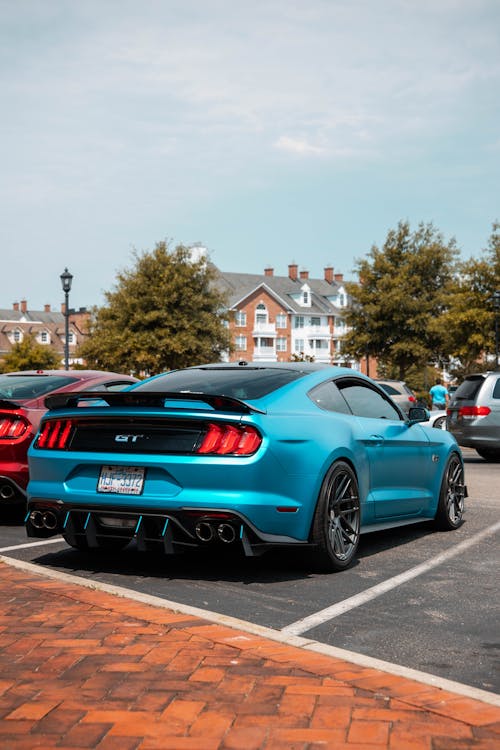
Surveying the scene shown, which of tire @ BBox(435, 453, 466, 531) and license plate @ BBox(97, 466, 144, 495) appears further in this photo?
tire @ BBox(435, 453, 466, 531)

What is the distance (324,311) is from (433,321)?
181 feet

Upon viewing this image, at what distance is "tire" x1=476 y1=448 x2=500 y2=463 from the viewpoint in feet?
58.0

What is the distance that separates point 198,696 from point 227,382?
129 inches

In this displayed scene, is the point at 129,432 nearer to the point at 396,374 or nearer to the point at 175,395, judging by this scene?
the point at 175,395

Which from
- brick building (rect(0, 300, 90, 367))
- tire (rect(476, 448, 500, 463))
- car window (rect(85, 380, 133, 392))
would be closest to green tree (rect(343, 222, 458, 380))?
tire (rect(476, 448, 500, 463))

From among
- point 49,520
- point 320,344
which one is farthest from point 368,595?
point 320,344

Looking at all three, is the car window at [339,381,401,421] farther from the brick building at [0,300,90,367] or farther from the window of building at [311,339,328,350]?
the brick building at [0,300,90,367]

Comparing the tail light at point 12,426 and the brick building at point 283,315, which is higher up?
the brick building at point 283,315

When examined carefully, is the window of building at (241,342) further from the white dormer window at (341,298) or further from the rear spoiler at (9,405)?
the rear spoiler at (9,405)

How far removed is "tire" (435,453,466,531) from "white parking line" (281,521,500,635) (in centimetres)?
47

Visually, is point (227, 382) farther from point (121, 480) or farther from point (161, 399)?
point (121, 480)

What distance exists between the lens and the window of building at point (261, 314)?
100m

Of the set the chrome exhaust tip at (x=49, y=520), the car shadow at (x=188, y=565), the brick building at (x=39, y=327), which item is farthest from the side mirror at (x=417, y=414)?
the brick building at (x=39, y=327)

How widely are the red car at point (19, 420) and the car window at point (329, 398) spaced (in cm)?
295
